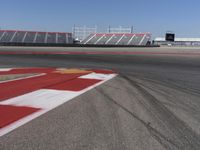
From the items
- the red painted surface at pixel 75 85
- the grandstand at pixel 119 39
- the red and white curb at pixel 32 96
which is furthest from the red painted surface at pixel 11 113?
the grandstand at pixel 119 39

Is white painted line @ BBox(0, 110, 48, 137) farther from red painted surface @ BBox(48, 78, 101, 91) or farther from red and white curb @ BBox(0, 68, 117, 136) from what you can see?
red painted surface @ BBox(48, 78, 101, 91)

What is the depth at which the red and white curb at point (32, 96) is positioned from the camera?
424cm

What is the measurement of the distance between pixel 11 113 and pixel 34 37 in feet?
200

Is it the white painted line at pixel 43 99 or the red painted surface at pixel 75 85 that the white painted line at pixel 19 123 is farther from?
the red painted surface at pixel 75 85

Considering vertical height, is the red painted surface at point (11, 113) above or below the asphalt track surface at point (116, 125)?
above

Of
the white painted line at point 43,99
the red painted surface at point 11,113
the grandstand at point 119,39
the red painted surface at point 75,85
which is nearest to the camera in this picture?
the red painted surface at point 11,113

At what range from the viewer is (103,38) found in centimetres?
7406

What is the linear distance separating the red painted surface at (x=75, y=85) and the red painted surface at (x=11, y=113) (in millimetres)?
1907

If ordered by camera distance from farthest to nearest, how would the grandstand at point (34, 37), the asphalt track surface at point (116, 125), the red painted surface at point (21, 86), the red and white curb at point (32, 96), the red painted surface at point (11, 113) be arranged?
the grandstand at point (34, 37), the red painted surface at point (21, 86), the red and white curb at point (32, 96), the red painted surface at point (11, 113), the asphalt track surface at point (116, 125)

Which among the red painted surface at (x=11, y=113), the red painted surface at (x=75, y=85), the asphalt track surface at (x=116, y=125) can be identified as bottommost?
the asphalt track surface at (x=116, y=125)

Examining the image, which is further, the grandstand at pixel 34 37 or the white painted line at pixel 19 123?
the grandstand at pixel 34 37

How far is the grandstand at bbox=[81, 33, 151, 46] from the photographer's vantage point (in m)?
69.2

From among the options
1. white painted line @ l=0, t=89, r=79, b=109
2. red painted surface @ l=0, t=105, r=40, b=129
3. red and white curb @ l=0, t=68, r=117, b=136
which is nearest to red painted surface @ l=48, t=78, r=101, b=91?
red and white curb @ l=0, t=68, r=117, b=136

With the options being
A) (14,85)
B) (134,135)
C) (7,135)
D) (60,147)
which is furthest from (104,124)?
(14,85)
